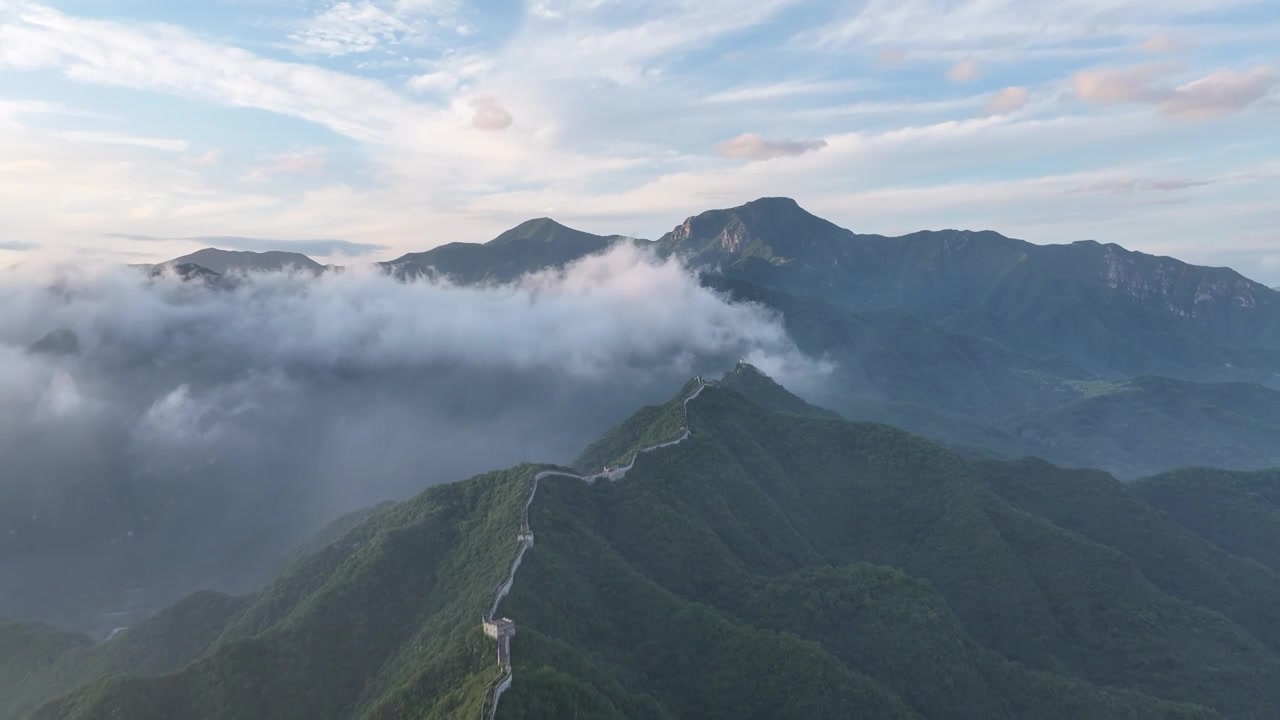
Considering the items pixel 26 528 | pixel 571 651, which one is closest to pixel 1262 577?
pixel 571 651

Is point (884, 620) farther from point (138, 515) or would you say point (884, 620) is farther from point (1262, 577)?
point (138, 515)

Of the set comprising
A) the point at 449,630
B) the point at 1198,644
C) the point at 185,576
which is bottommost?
the point at 185,576

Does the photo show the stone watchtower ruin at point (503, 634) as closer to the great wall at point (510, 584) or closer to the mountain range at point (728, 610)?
the great wall at point (510, 584)

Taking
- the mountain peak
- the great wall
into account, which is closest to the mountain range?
the great wall

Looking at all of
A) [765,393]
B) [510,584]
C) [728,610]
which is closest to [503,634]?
[510,584]

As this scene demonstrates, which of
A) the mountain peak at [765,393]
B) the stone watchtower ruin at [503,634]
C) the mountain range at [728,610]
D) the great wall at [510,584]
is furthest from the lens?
the mountain peak at [765,393]

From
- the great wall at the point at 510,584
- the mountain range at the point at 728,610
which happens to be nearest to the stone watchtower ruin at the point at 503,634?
the great wall at the point at 510,584

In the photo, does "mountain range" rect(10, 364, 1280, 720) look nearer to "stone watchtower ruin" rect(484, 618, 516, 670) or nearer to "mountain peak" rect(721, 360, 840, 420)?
"stone watchtower ruin" rect(484, 618, 516, 670)

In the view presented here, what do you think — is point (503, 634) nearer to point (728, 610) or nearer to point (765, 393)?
point (728, 610)
